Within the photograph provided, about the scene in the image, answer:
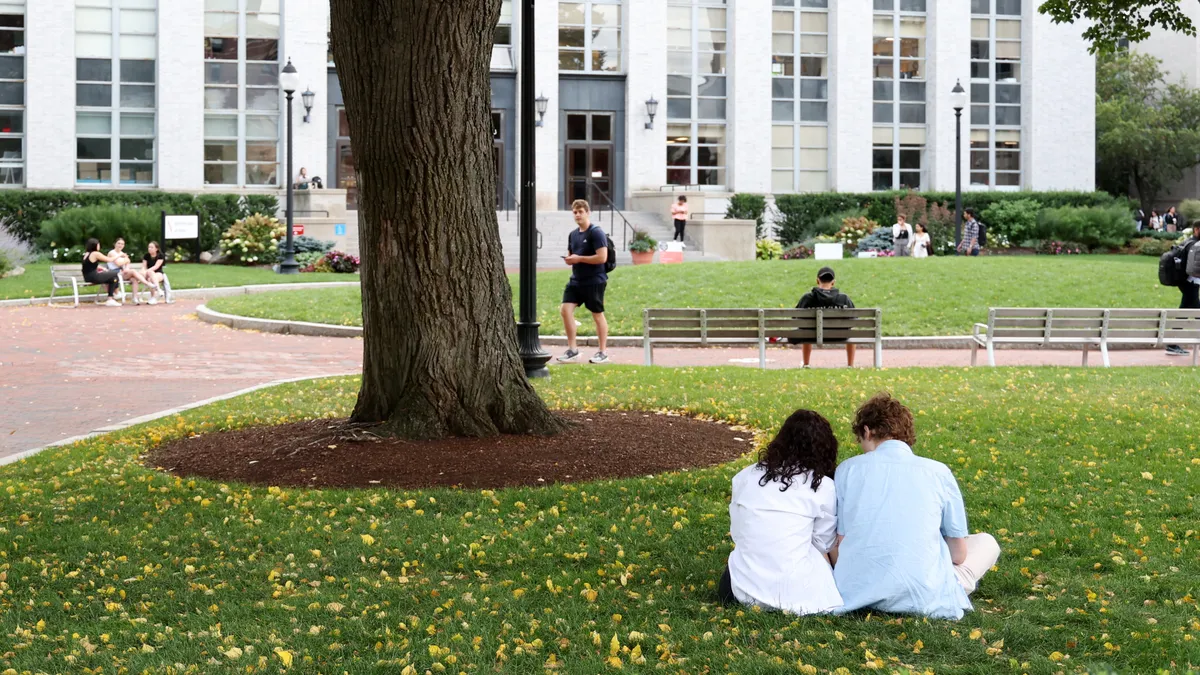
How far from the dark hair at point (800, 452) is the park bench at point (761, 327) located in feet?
31.4

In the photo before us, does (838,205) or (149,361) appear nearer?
(149,361)

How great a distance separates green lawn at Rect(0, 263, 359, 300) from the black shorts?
13.4 m

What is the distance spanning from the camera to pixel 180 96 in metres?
38.9

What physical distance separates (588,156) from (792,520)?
37777 millimetres

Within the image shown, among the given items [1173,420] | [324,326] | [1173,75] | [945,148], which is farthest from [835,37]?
[1173,420]

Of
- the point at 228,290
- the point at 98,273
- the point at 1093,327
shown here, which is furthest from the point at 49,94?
the point at 1093,327

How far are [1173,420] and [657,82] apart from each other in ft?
109

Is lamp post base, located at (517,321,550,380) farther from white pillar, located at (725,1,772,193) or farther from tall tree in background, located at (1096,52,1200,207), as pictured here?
tall tree in background, located at (1096,52,1200,207)

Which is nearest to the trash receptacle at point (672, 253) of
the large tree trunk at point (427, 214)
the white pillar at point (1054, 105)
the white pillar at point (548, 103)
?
the white pillar at point (548, 103)

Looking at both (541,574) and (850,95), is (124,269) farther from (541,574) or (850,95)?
(850,95)

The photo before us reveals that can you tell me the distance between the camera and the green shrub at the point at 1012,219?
39969 millimetres

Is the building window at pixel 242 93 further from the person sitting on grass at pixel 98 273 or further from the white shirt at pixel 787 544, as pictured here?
the white shirt at pixel 787 544

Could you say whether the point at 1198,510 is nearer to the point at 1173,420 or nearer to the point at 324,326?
the point at 1173,420

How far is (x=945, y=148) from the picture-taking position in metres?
44.1
